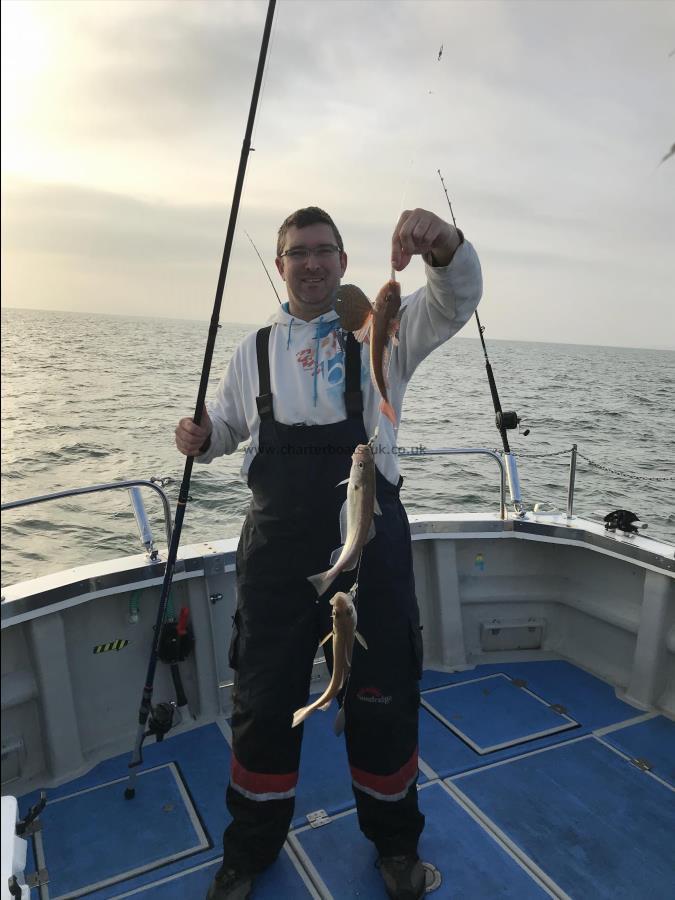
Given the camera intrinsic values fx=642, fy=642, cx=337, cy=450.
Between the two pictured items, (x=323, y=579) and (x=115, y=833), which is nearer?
(x=323, y=579)

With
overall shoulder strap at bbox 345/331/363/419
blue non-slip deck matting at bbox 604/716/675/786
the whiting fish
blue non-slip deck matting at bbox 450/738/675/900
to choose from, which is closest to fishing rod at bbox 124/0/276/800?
overall shoulder strap at bbox 345/331/363/419

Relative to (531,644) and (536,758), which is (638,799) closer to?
(536,758)

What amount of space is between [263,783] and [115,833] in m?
0.97

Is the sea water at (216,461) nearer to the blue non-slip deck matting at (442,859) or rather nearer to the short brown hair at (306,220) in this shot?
the short brown hair at (306,220)

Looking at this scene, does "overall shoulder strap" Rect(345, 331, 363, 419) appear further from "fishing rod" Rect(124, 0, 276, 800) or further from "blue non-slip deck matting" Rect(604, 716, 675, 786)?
"blue non-slip deck matting" Rect(604, 716, 675, 786)

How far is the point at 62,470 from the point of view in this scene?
46.2 ft

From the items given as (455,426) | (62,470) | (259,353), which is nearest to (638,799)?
(259,353)

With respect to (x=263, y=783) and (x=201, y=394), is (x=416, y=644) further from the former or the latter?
(x=201, y=394)

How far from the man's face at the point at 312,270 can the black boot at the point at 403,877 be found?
2.30m

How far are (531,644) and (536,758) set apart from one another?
128 cm

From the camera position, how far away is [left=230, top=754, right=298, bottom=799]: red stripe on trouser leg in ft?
8.75

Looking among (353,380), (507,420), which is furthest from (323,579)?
(507,420)

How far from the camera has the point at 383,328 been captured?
1.91m

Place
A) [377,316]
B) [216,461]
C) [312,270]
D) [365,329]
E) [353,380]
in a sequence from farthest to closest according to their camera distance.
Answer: [216,461] → [312,270] → [353,380] → [365,329] → [377,316]
